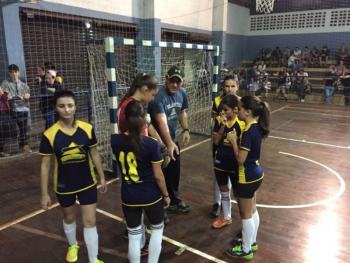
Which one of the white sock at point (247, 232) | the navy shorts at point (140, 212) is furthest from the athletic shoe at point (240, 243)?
the navy shorts at point (140, 212)

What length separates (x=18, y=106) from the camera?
6070 millimetres

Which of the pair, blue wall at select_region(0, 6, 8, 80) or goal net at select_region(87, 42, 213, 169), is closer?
goal net at select_region(87, 42, 213, 169)

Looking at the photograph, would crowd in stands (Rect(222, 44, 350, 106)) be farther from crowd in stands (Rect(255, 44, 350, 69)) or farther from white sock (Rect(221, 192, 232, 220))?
white sock (Rect(221, 192, 232, 220))

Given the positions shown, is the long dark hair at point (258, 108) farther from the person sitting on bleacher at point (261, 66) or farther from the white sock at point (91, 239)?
the person sitting on bleacher at point (261, 66)

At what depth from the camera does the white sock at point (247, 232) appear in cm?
264

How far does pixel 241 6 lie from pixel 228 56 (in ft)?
11.3

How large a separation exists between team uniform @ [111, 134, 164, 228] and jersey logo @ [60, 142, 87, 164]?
450 mm

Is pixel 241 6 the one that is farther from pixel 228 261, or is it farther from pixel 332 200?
pixel 228 261

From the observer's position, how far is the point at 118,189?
439 centimetres

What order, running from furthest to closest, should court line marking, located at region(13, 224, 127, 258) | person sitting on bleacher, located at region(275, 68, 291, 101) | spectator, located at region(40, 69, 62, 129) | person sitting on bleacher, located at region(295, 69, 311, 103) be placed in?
person sitting on bleacher, located at region(275, 68, 291, 101)
person sitting on bleacher, located at region(295, 69, 311, 103)
spectator, located at region(40, 69, 62, 129)
court line marking, located at region(13, 224, 127, 258)

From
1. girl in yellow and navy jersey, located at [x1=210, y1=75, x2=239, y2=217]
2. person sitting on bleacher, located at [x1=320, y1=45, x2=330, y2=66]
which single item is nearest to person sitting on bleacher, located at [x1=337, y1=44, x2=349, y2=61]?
person sitting on bleacher, located at [x1=320, y1=45, x2=330, y2=66]

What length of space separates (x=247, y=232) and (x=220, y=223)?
2.37 feet

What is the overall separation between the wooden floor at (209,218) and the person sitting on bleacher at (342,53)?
10.5 metres

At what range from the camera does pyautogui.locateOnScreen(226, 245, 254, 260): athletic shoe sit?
2.84m
